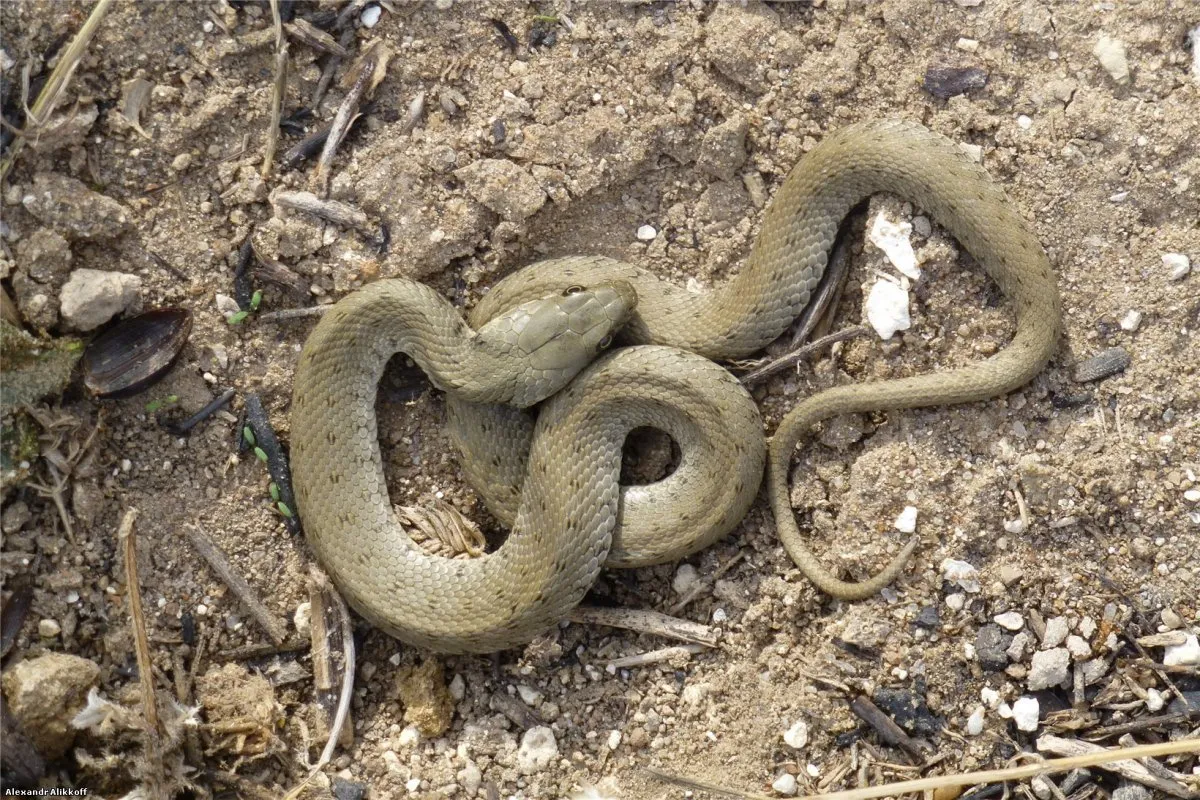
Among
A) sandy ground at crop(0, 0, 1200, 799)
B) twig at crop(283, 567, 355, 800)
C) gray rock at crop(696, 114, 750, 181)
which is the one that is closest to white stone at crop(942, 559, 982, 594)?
sandy ground at crop(0, 0, 1200, 799)

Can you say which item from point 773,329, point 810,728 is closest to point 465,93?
point 773,329

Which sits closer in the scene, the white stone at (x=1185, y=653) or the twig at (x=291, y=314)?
the white stone at (x=1185, y=653)

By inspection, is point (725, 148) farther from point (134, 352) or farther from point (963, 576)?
point (134, 352)

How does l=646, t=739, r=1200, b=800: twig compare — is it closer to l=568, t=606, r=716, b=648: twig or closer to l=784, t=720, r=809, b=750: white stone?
l=784, t=720, r=809, b=750: white stone

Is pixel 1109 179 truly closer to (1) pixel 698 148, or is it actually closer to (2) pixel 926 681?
(1) pixel 698 148

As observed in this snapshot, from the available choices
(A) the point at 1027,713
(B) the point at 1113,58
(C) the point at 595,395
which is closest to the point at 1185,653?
(A) the point at 1027,713

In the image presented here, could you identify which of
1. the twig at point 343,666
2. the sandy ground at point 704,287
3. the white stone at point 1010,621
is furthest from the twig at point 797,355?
the twig at point 343,666

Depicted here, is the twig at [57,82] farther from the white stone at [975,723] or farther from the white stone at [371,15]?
the white stone at [975,723]
